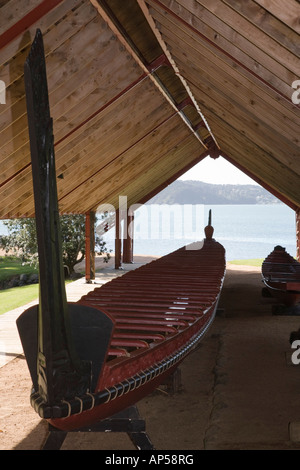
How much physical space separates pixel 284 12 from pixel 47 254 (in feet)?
7.28

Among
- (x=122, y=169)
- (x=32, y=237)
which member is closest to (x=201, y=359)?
(x=122, y=169)

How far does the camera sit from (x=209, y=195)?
144000mm

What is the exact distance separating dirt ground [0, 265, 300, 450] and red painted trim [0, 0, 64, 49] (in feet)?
11.4

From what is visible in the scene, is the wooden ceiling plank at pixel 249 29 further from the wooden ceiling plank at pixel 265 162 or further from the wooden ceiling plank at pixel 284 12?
the wooden ceiling plank at pixel 265 162

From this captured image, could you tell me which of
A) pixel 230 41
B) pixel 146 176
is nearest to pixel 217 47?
pixel 230 41

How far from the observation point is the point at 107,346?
116 inches

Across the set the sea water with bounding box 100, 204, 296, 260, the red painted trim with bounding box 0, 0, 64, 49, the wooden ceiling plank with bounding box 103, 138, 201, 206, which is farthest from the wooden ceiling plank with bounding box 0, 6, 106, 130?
the sea water with bounding box 100, 204, 296, 260

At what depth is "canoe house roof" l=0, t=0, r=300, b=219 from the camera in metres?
4.27

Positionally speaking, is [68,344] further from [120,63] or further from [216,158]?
[216,158]

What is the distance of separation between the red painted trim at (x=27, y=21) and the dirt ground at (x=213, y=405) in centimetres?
348

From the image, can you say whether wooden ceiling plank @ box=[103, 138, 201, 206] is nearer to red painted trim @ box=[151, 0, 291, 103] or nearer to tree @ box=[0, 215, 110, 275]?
tree @ box=[0, 215, 110, 275]

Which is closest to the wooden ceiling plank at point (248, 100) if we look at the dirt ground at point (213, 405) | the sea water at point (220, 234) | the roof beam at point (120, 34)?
the roof beam at point (120, 34)

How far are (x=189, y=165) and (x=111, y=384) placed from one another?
14369 mm

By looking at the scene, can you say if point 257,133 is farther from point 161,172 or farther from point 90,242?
point 161,172
